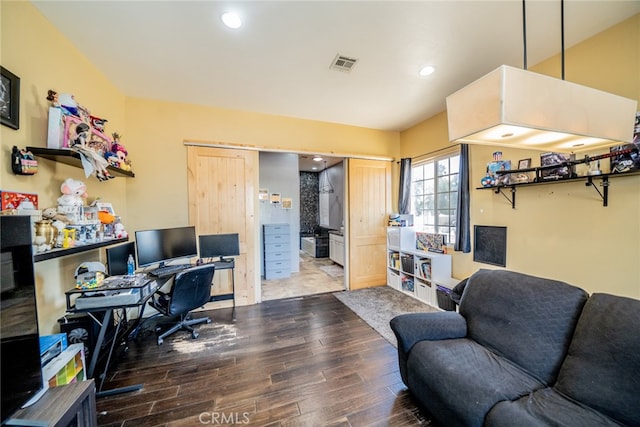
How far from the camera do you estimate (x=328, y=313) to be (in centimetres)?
326

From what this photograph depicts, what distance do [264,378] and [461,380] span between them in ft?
4.98

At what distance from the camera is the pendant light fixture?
1028 mm

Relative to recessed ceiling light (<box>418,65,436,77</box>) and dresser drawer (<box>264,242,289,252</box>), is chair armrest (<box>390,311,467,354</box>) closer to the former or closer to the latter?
recessed ceiling light (<box>418,65,436,77</box>)

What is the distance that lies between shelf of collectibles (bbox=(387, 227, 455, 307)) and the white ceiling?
2.24m

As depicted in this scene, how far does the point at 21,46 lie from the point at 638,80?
455 centimetres

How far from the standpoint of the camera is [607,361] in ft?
3.99

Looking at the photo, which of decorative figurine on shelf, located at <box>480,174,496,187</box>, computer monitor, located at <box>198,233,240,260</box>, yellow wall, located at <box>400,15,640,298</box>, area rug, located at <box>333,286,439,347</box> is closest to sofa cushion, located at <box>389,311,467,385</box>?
area rug, located at <box>333,286,439,347</box>

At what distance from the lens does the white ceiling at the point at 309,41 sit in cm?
177

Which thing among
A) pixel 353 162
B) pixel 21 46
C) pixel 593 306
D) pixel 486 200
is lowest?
pixel 593 306

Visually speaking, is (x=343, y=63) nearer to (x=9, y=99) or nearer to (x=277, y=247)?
(x=9, y=99)

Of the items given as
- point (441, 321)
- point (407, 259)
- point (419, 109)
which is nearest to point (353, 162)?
point (419, 109)

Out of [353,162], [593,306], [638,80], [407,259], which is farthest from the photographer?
[353,162]

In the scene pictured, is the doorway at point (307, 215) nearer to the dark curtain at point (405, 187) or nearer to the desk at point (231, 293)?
the desk at point (231, 293)

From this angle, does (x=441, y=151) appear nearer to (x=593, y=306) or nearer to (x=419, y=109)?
(x=419, y=109)
